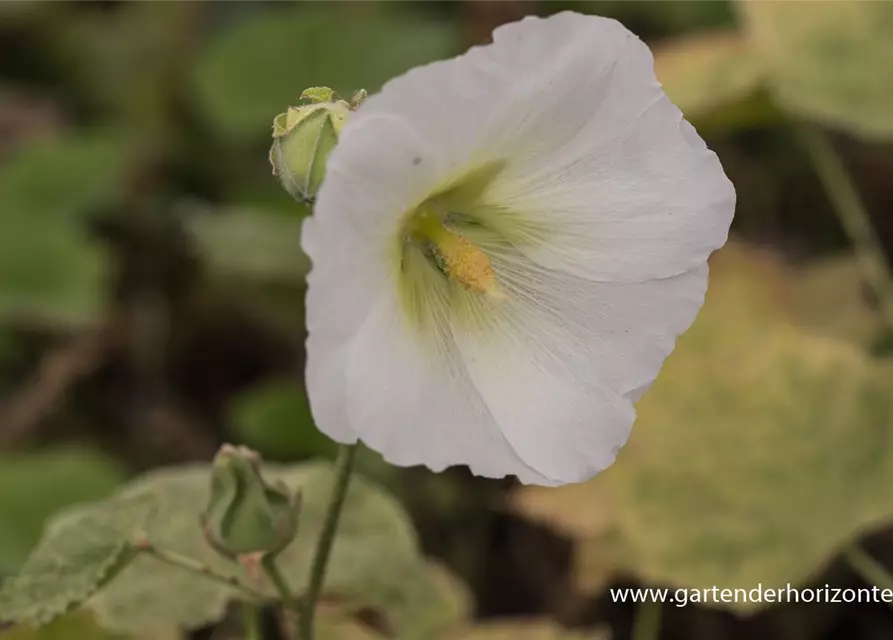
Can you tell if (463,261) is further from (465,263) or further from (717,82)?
(717,82)

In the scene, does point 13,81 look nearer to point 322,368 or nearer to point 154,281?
point 154,281

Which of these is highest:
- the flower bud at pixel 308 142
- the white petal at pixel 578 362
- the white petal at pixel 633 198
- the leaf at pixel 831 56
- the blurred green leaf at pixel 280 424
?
the flower bud at pixel 308 142

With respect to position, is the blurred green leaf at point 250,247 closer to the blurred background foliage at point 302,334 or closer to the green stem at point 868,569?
the blurred background foliage at point 302,334

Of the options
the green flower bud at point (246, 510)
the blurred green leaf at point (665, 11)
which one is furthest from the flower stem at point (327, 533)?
the blurred green leaf at point (665, 11)

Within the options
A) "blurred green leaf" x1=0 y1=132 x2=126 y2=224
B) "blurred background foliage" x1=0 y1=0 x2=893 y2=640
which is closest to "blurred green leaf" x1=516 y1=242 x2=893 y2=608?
"blurred background foliage" x1=0 y1=0 x2=893 y2=640

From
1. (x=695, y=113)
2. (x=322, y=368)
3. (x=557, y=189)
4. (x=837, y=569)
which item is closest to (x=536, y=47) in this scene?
(x=557, y=189)
